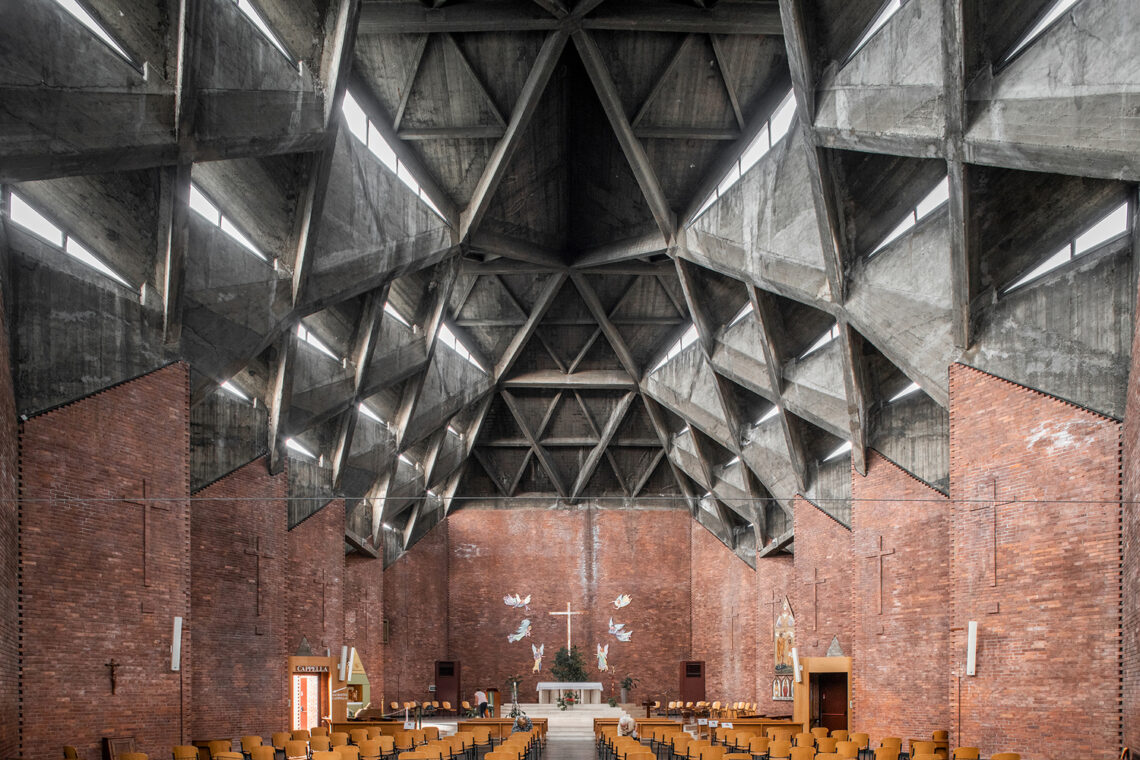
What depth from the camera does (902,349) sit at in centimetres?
2008

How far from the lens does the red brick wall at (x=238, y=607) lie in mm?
21594

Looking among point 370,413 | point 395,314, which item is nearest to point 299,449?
point 370,413

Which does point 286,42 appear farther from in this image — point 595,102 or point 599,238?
point 599,238

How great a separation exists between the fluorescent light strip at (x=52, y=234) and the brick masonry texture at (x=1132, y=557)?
14.7 meters

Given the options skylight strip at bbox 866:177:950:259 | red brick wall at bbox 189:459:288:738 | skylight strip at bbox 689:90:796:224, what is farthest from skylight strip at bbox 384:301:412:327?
skylight strip at bbox 866:177:950:259

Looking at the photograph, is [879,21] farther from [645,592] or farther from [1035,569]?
[645,592]

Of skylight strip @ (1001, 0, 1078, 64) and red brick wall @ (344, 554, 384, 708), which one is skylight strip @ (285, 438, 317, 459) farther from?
skylight strip @ (1001, 0, 1078, 64)

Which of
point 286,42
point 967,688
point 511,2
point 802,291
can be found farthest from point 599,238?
point 967,688

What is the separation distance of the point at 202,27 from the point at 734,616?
30881mm

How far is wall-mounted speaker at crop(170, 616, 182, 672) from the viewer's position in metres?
17.7

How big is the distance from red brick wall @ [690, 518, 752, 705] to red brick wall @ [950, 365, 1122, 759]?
62.2 feet

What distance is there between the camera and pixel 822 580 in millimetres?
29734

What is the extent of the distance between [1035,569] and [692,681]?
1037 inches

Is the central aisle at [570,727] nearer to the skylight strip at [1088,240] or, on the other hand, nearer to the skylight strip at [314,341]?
the skylight strip at [314,341]
